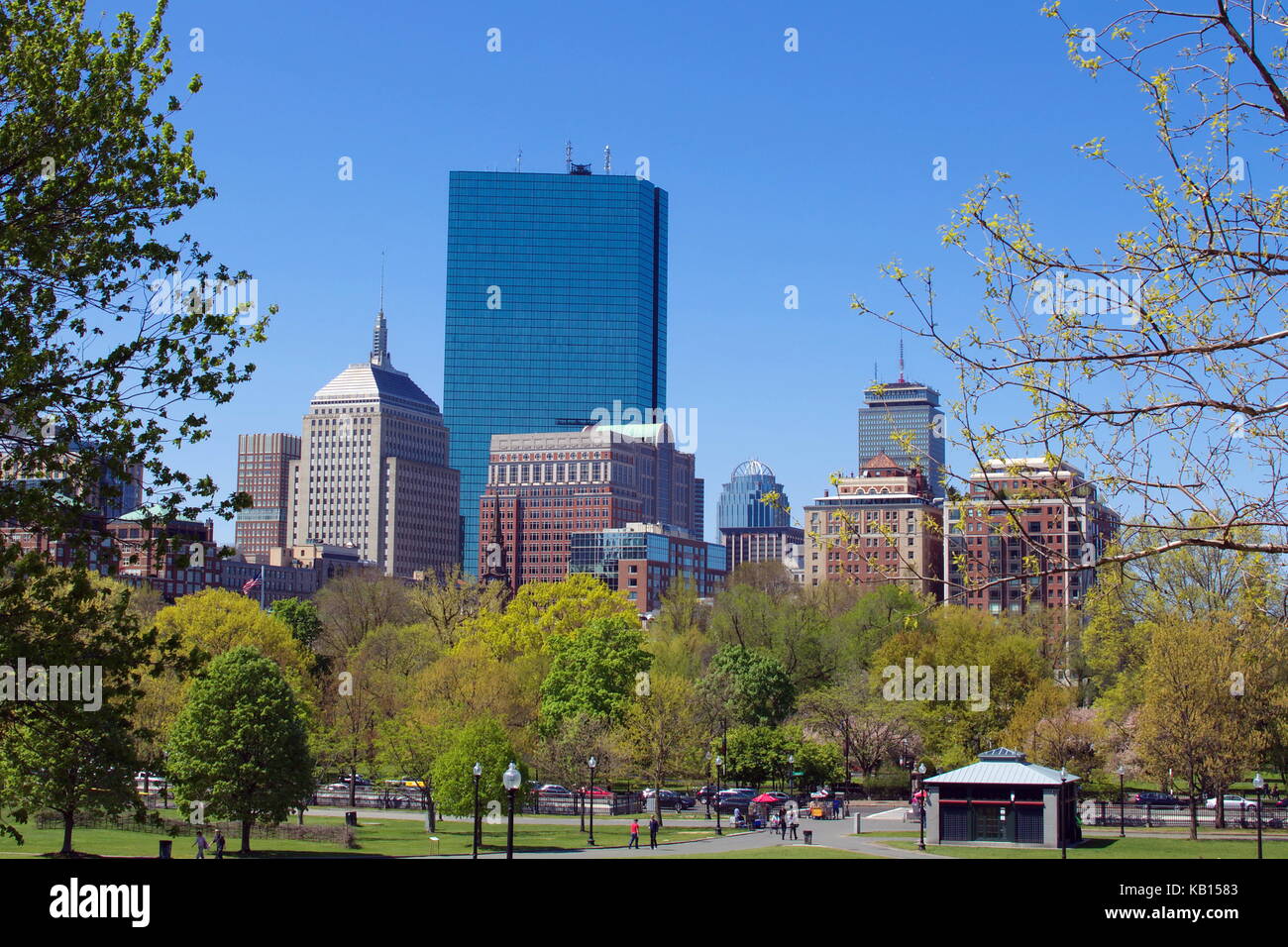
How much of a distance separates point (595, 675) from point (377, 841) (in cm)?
2279

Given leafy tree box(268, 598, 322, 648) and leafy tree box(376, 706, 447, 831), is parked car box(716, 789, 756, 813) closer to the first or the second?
leafy tree box(376, 706, 447, 831)

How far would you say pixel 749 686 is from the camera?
80.5m

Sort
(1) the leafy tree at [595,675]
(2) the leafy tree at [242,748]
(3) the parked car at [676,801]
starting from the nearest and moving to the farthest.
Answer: (2) the leafy tree at [242,748], (3) the parked car at [676,801], (1) the leafy tree at [595,675]

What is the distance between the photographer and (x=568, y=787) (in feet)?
246

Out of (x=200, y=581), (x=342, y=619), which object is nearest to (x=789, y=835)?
(x=342, y=619)

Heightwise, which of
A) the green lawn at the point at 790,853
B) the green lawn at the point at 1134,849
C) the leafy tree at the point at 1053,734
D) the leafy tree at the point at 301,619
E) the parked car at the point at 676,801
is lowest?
the parked car at the point at 676,801

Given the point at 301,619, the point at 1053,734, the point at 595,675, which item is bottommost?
the point at 1053,734

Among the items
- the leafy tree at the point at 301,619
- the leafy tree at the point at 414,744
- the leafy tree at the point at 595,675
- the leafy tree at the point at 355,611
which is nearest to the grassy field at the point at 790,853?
the leafy tree at the point at 414,744

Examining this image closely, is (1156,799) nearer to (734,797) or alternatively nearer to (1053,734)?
(1053,734)

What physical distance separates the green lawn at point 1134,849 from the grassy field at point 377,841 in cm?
1111

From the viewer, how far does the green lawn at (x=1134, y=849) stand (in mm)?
49188

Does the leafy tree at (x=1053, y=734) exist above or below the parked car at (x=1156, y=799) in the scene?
above

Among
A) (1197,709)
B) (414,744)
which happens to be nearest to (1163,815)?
(1197,709)

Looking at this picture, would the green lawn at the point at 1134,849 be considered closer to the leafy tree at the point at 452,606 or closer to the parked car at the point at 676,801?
the parked car at the point at 676,801
